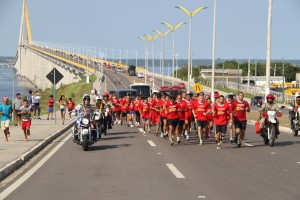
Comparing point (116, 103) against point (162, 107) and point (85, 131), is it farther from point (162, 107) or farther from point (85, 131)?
point (85, 131)

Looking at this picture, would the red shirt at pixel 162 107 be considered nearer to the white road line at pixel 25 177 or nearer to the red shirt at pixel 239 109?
the red shirt at pixel 239 109

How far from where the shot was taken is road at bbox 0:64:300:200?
433 inches

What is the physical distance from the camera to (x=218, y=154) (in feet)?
59.7

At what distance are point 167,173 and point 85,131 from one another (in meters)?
5.79

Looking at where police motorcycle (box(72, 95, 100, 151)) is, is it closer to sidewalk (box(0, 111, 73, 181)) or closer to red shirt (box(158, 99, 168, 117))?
sidewalk (box(0, 111, 73, 181))

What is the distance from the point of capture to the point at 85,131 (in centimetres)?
1920

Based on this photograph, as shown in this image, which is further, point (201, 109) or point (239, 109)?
point (201, 109)

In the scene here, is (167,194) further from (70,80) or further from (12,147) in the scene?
(70,80)

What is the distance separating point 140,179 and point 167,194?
200 centimetres

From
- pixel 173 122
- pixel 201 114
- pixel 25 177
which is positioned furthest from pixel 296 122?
pixel 25 177

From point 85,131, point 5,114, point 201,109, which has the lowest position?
point 85,131

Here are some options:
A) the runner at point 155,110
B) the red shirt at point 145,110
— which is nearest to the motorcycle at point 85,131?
the runner at point 155,110

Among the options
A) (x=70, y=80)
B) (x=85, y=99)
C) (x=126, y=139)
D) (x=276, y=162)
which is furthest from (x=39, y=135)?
(x=70, y=80)

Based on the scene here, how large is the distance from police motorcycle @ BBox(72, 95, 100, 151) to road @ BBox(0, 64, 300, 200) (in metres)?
0.36
